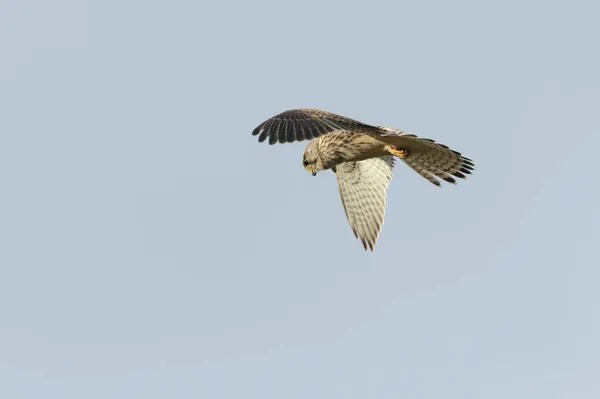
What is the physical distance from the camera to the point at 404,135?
2036cm

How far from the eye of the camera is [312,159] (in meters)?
23.5

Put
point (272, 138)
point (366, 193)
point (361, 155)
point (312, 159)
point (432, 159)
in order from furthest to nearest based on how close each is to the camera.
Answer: point (366, 193)
point (312, 159)
point (361, 155)
point (432, 159)
point (272, 138)

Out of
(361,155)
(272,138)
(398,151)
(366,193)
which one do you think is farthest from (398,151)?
(366,193)

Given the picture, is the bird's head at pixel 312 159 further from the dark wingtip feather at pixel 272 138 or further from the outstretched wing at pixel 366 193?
the dark wingtip feather at pixel 272 138

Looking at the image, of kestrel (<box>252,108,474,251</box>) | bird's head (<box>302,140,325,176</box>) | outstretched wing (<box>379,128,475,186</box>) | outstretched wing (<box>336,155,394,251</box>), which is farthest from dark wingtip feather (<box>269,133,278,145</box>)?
outstretched wing (<box>336,155,394,251</box>)

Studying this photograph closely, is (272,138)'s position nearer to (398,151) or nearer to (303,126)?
(303,126)

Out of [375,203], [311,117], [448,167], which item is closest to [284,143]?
[311,117]

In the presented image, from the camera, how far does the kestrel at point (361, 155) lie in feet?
65.9

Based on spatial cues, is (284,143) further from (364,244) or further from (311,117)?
(364,244)

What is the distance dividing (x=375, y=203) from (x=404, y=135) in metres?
4.41

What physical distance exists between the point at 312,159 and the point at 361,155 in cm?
130

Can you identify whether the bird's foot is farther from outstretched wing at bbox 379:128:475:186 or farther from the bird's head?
the bird's head

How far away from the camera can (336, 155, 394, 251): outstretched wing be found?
2450 centimetres

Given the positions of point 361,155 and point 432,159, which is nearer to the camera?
point 432,159
